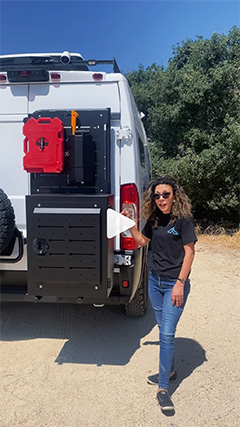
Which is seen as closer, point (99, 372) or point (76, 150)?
point (76, 150)

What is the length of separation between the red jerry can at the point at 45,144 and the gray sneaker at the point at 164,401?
1909mm

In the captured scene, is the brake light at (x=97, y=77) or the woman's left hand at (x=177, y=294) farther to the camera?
the brake light at (x=97, y=77)

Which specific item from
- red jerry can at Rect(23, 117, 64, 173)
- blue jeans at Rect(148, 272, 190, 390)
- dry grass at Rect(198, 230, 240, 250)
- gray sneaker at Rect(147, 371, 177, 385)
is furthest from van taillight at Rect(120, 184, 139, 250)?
dry grass at Rect(198, 230, 240, 250)

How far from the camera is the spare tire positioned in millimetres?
2801

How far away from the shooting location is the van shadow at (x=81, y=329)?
3.44m

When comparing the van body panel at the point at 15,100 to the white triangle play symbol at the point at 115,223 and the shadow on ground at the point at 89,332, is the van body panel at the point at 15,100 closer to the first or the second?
the white triangle play symbol at the point at 115,223

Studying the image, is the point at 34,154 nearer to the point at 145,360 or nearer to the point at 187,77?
the point at 145,360

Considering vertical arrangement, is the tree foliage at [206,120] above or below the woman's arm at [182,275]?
above

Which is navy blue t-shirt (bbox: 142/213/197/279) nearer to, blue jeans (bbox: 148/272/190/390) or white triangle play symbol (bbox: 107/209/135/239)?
blue jeans (bbox: 148/272/190/390)

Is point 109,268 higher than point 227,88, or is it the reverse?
point 227,88

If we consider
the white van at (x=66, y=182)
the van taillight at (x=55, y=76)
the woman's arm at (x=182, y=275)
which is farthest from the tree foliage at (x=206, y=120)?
the woman's arm at (x=182, y=275)

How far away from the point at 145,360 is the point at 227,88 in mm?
7474

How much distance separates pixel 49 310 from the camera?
14.6ft

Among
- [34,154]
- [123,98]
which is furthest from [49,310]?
[123,98]
